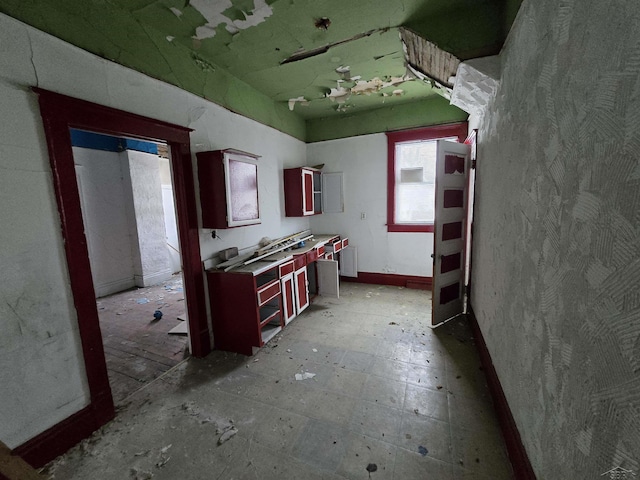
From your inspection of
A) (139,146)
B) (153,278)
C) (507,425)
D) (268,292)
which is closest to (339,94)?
(268,292)

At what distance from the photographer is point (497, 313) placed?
2.06m

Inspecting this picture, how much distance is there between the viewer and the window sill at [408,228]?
447cm

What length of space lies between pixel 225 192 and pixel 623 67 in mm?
2678

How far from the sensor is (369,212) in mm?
4832

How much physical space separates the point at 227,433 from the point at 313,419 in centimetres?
60

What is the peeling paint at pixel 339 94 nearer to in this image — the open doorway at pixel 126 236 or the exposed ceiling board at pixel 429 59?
the exposed ceiling board at pixel 429 59

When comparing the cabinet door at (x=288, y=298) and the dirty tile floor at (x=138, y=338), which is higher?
the cabinet door at (x=288, y=298)

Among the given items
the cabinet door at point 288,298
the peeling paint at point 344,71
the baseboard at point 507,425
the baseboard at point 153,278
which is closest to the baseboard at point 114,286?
the baseboard at point 153,278

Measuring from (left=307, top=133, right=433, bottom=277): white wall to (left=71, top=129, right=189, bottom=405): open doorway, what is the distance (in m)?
2.68

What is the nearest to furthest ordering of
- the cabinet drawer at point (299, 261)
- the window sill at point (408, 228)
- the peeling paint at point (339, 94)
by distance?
1. the cabinet drawer at point (299, 261)
2. the peeling paint at point (339, 94)
3. the window sill at point (408, 228)

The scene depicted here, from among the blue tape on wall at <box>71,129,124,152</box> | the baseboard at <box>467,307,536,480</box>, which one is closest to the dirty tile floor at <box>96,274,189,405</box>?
the blue tape on wall at <box>71,129,124,152</box>

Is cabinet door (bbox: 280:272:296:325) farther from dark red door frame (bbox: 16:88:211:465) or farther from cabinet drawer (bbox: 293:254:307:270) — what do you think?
dark red door frame (bbox: 16:88:211:465)

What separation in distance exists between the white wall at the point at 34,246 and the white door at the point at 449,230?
313cm

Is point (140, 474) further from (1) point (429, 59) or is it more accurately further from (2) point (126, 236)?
(2) point (126, 236)
